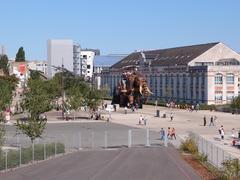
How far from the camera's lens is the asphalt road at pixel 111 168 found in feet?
109

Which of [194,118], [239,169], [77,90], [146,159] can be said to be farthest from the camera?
[194,118]

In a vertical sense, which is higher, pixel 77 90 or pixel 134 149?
pixel 77 90

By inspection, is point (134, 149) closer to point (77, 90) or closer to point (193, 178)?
point (193, 178)

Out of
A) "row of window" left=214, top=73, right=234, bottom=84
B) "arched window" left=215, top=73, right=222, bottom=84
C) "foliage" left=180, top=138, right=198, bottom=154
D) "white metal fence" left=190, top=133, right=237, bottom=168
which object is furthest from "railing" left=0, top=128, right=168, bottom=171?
"row of window" left=214, top=73, right=234, bottom=84

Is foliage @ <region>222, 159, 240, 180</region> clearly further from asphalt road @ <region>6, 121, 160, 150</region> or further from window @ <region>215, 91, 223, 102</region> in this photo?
window @ <region>215, 91, 223, 102</region>

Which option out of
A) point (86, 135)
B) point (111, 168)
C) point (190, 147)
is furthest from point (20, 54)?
point (111, 168)

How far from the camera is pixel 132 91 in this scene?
33.8 feet

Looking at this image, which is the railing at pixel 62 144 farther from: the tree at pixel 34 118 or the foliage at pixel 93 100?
the foliage at pixel 93 100

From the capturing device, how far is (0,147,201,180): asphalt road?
1308 inches

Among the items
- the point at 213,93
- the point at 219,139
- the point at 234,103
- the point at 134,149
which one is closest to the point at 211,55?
the point at 213,93

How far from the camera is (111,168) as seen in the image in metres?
38.0

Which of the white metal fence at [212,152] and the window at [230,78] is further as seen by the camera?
the window at [230,78]

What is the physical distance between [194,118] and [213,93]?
89.0 feet

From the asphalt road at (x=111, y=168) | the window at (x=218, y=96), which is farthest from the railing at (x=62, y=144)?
the window at (x=218, y=96)
